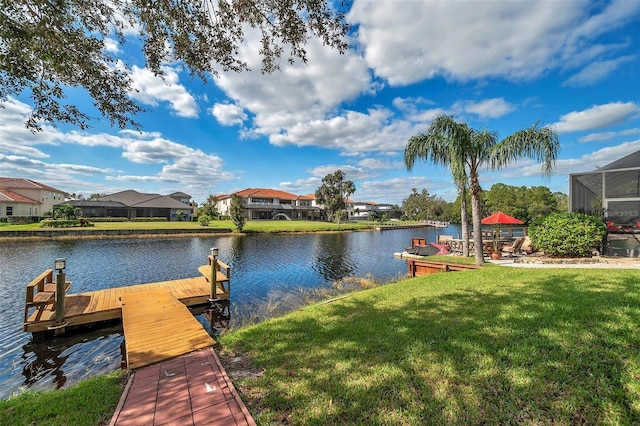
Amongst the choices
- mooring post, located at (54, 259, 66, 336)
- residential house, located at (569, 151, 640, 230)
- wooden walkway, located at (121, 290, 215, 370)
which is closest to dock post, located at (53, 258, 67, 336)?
Answer: mooring post, located at (54, 259, 66, 336)

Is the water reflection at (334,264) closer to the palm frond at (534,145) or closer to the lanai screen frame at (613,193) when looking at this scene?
the palm frond at (534,145)

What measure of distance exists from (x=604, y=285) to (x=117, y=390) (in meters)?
9.87

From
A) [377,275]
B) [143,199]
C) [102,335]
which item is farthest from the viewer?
[143,199]

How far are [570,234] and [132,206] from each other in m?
54.4

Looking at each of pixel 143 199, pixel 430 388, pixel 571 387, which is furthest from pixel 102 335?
pixel 143 199

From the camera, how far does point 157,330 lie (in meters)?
5.95

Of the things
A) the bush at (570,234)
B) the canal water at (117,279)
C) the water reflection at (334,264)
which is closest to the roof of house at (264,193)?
the canal water at (117,279)

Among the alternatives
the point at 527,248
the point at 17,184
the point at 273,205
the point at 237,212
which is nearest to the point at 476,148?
the point at 527,248

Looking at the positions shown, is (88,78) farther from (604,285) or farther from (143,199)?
(143,199)

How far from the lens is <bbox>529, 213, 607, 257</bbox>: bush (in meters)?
10.4

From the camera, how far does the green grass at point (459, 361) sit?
2.84 meters

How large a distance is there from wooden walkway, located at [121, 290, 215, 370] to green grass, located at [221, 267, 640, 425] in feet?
2.68

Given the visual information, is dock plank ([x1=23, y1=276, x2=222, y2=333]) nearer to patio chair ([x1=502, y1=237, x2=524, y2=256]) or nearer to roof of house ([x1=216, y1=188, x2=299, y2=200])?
patio chair ([x1=502, y1=237, x2=524, y2=256])

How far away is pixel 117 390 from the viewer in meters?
3.83
